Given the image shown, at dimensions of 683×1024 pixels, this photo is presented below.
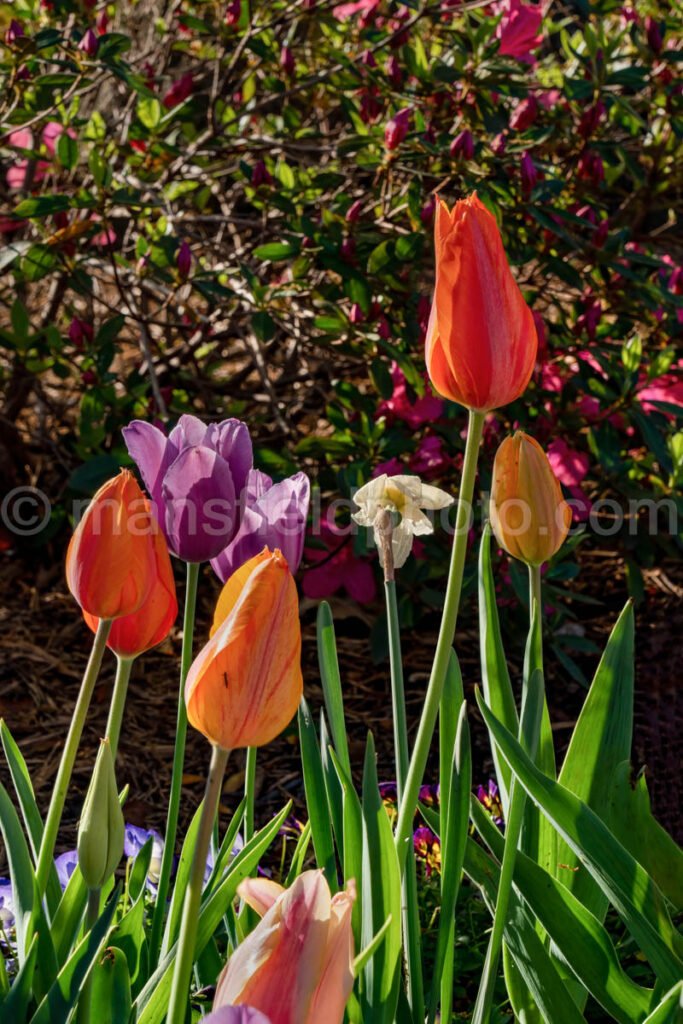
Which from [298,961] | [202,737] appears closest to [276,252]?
[202,737]

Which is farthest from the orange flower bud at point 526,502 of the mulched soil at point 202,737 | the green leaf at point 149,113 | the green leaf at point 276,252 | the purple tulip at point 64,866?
the green leaf at point 149,113

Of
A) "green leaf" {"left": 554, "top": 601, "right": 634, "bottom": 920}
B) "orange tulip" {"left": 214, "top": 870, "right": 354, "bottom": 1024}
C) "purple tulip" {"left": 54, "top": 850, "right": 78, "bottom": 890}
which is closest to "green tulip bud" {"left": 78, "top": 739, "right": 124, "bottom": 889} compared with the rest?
"orange tulip" {"left": 214, "top": 870, "right": 354, "bottom": 1024}

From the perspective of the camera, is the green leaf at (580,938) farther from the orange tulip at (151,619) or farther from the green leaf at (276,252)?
the green leaf at (276,252)

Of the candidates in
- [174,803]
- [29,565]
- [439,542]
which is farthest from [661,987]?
[29,565]

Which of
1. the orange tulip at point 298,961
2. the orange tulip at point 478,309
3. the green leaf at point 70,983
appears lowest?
the green leaf at point 70,983

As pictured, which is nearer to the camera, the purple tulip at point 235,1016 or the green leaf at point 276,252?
the purple tulip at point 235,1016

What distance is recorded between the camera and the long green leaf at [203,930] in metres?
0.85

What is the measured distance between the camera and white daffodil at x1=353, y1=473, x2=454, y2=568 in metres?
1.01

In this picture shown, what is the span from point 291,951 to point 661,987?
511mm

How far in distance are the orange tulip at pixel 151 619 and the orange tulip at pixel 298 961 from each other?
300 mm

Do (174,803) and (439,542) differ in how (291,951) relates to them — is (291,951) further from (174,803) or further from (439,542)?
(439,542)

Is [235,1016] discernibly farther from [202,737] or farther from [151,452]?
[202,737]

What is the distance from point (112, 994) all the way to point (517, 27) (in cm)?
200

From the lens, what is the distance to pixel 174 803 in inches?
37.9
